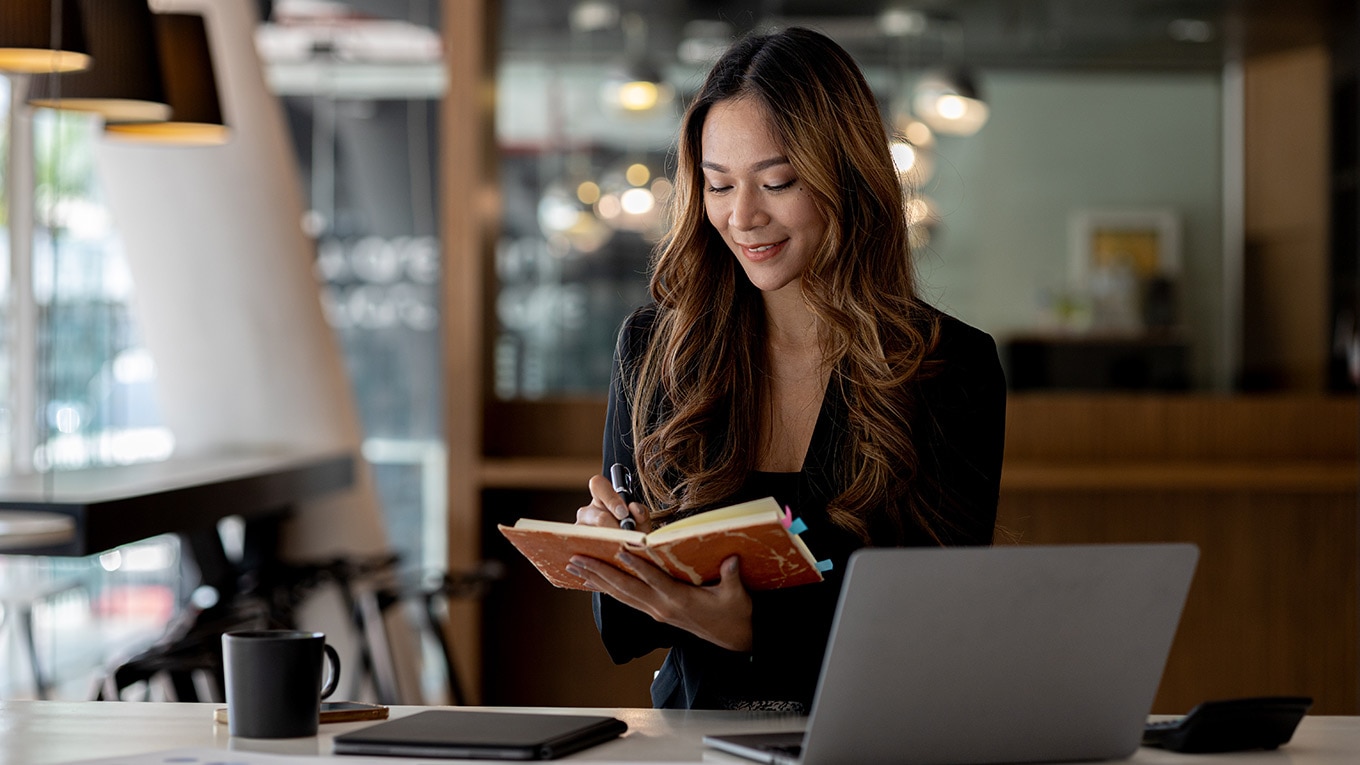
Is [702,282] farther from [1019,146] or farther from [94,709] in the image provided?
[1019,146]

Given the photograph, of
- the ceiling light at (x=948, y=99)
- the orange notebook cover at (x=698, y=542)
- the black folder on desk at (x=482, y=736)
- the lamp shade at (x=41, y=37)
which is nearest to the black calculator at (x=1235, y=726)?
the orange notebook cover at (x=698, y=542)

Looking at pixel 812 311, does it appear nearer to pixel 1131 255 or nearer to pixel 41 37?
pixel 41 37

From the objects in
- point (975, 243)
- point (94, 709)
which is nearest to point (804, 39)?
point (94, 709)

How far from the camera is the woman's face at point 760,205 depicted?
5.40ft

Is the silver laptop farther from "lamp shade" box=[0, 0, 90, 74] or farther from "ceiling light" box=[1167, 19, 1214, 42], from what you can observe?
"ceiling light" box=[1167, 19, 1214, 42]

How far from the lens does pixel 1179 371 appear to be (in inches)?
289

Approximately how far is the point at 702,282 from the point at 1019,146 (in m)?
6.20

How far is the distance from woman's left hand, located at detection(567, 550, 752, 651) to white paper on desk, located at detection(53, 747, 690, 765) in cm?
21

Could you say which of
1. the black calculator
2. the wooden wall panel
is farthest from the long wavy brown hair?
the wooden wall panel

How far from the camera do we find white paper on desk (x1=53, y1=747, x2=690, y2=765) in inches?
45.7

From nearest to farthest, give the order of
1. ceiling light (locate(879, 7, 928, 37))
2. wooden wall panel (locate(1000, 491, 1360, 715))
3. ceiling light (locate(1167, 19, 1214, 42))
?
wooden wall panel (locate(1000, 491, 1360, 715)) → ceiling light (locate(879, 7, 928, 37)) → ceiling light (locate(1167, 19, 1214, 42))

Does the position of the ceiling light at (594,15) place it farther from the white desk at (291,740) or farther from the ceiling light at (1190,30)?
the white desk at (291,740)

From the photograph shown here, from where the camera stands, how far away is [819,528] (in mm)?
1594

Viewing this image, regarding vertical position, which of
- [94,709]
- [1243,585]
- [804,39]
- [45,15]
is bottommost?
[1243,585]
